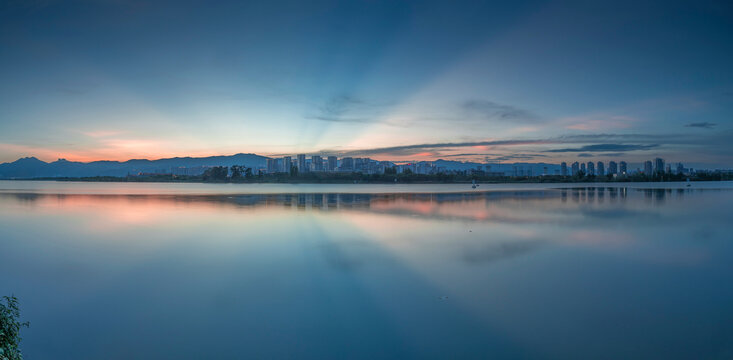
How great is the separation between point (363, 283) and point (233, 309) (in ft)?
7.68

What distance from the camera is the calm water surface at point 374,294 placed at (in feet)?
14.8

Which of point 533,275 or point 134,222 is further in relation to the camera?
point 134,222

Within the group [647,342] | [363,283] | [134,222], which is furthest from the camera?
[134,222]

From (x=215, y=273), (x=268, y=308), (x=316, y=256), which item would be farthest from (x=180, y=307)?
(x=316, y=256)

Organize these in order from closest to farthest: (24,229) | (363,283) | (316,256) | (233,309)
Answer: (233,309), (363,283), (316,256), (24,229)

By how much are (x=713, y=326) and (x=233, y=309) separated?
21.7ft

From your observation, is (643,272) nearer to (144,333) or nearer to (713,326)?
(713,326)

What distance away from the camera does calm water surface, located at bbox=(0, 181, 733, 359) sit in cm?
452

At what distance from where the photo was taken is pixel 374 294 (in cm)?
634

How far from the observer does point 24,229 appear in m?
13.8

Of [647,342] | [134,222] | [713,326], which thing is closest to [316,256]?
[647,342]

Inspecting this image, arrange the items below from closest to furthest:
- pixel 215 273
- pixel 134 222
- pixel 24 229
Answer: pixel 215 273
pixel 24 229
pixel 134 222

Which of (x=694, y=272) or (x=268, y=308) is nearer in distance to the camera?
(x=268, y=308)

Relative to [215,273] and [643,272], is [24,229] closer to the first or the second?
[215,273]
